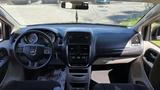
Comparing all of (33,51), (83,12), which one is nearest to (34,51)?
(33,51)

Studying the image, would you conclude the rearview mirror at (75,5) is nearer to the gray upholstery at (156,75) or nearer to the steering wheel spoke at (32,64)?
the steering wheel spoke at (32,64)

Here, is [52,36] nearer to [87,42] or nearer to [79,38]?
[79,38]

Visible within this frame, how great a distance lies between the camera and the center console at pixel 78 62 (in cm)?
478

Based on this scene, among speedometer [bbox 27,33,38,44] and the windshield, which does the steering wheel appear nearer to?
speedometer [bbox 27,33,38,44]

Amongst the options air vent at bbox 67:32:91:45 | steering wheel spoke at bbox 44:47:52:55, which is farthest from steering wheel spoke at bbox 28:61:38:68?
air vent at bbox 67:32:91:45

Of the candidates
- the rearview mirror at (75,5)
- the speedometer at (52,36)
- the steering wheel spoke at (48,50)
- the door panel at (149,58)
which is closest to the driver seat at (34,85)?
the steering wheel spoke at (48,50)

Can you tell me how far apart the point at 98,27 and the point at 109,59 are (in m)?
0.55

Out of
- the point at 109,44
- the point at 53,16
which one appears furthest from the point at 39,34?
the point at 53,16

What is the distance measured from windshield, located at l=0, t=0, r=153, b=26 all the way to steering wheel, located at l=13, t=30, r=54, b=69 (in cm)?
45

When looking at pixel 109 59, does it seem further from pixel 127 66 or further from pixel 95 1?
pixel 95 1

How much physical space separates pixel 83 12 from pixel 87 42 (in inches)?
24.4

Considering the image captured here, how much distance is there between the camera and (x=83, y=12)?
17.5 feet

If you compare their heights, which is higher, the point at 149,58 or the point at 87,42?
the point at 87,42

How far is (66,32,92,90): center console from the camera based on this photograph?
4784 millimetres
